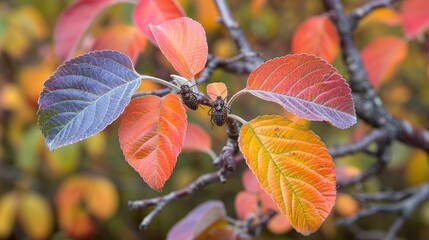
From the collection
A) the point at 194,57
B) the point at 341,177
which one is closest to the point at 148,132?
the point at 194,57

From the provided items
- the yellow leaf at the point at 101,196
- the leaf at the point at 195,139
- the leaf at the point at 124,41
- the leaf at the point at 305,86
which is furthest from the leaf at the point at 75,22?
the yellow leaf at the point at 101,196

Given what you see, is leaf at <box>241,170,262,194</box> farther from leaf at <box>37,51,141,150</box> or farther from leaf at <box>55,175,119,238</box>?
leaf at <box>55,175,119,238</box>

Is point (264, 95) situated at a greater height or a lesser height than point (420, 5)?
greater

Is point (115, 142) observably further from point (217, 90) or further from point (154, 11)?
point (217, 90)

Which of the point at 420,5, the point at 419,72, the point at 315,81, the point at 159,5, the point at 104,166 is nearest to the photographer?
the point at 315,81

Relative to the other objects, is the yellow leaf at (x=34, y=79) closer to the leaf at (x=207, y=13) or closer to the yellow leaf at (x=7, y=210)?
the yellow leaf at (x=7, y=210)

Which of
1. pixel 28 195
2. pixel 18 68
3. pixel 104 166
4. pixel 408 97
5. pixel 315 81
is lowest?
pixel 408 97

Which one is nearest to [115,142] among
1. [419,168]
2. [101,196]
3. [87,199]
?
[87,199]

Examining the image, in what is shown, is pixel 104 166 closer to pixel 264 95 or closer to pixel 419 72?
pixel 419 72
